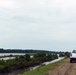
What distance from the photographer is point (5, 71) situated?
111ft

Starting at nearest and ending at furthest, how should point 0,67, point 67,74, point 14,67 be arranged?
1. point 67,74
2. point 0,67
3. point 14,67

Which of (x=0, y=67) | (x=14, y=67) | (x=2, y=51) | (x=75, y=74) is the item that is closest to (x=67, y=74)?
(x=75, y=74)

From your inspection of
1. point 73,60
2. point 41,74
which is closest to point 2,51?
point 73,60

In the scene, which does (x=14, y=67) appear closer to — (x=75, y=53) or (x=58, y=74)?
(x=75, y=53)

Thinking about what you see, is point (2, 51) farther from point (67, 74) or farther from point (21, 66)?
point (67, 74)

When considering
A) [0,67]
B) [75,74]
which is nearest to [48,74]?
[75,74]

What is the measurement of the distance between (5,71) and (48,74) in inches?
384

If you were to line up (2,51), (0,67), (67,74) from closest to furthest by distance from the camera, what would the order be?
(67,74), (0,67), (2,51)

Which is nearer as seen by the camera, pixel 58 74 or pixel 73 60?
pixel 58 74

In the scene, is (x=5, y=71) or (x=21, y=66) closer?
(x=5, y=71)

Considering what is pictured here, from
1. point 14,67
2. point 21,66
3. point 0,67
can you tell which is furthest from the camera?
point 21,66

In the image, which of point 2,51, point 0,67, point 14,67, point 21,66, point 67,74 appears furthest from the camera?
point 2,51

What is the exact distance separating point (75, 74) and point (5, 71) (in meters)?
11.0

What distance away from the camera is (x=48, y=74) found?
24.9 metres
